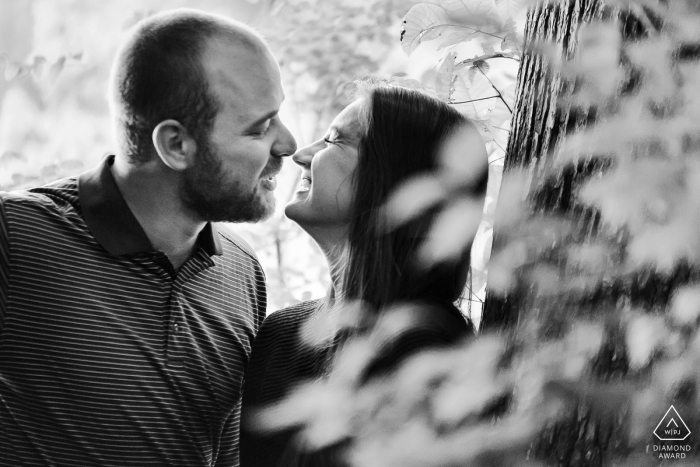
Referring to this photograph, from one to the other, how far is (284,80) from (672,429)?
3.36 m

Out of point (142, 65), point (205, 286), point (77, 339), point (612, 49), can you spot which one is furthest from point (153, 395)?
point (612, 49)

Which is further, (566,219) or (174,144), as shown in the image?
(174,144)

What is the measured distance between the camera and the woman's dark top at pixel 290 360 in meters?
1.05

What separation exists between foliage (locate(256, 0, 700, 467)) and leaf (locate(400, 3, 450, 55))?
1.21ft

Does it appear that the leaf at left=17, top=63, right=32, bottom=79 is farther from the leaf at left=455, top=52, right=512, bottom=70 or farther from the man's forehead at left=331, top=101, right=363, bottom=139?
the leaf at left=455, top=52, right=512, bottom=70

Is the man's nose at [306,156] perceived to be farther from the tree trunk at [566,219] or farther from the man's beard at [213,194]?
the tree trunk at [566,219]

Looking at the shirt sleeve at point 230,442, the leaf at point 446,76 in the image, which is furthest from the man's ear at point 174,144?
the leaf at point 446,76

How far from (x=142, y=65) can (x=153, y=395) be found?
2.58 feet

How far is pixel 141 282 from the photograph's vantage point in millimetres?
1549

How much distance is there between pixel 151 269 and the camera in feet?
5.15

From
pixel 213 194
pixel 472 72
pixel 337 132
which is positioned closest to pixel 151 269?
pixel 213 194

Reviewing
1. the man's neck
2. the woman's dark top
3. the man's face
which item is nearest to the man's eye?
the man's face

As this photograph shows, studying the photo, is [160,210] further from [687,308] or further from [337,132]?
[687,308]

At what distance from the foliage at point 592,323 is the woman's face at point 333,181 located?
1.89 ft
